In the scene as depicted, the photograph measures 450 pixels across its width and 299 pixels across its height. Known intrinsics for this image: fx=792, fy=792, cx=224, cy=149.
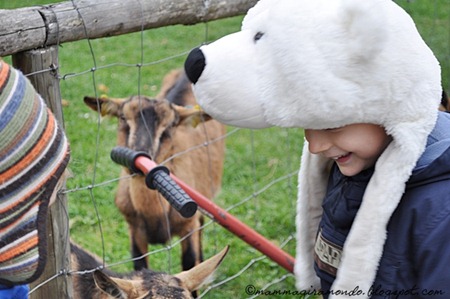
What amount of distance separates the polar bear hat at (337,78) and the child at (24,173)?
0.57 meters

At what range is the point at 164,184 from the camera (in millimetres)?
3520

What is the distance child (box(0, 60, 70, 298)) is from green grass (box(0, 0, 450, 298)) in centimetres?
156

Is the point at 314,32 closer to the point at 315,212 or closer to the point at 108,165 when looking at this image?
the point at 315,212

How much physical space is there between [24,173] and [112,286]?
4.51 ft

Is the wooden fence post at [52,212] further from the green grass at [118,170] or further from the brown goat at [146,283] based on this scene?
the green grass at [118,170]

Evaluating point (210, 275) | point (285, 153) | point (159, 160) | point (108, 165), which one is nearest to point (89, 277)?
point (210, 275)

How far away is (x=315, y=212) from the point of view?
3266mm

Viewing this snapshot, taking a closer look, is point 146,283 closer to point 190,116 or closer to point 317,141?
point 317,141

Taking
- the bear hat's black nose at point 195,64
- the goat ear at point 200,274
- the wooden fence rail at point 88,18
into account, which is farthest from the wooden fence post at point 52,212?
the bear hat's black nose at point 195,64

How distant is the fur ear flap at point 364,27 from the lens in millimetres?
2299

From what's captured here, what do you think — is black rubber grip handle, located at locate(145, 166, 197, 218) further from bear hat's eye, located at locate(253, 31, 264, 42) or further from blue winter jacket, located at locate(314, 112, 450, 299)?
bear hat's eye, located at locate(253, 31, 264, 42)

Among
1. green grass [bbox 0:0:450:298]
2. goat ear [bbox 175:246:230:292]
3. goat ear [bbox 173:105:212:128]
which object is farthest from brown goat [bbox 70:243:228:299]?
goat ear [bbox 173:105:212:128]

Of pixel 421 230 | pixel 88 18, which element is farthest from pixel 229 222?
pixel 421 230

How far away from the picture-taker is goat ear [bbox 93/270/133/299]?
10.9ft
